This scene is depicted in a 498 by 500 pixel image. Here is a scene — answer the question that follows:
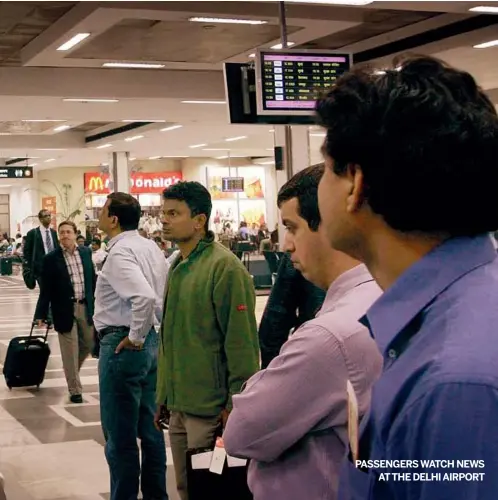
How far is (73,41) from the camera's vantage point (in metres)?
10.6

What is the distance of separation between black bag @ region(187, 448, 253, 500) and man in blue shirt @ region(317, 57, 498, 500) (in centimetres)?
231

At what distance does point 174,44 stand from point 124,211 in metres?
6.57

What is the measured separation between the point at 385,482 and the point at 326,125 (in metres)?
0.48

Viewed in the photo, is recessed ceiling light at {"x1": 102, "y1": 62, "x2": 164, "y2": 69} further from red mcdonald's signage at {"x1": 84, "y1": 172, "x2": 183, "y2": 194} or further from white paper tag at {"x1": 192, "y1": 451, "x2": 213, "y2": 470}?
red mcdonald's signage at {"x1": 84, "y1": 172, "x2": 183, "y2": 194}

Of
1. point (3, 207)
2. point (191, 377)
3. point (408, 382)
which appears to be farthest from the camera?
point (3, 207)

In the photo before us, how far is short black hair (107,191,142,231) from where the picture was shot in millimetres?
5255

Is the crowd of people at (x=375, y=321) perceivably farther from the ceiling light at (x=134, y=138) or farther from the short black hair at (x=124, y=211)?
the ceiling light at (x=134, y=138)

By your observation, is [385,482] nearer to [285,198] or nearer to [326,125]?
[326,125]

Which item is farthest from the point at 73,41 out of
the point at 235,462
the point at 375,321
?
the point at 375,321

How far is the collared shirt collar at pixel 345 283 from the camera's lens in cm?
206

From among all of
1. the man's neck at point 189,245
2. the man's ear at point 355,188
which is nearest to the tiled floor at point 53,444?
the man's neck at point 189,245

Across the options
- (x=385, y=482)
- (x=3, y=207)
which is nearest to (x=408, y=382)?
(x=385, y=482)

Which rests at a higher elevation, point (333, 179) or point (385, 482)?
point (333, 179)

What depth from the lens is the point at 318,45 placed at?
12570mm
